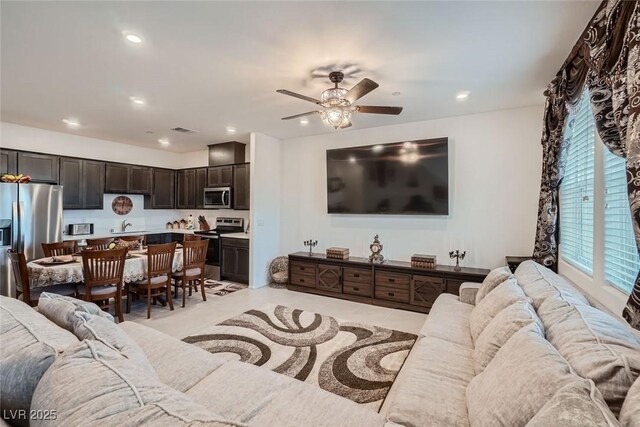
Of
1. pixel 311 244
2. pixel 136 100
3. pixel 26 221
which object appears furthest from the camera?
pixel 311 244

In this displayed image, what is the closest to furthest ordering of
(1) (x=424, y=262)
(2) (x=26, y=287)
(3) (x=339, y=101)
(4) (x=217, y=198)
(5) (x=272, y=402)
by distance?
(5) (x=272, y=402) < (3) (x=339, y=101) < (2) (x=26, y=287) < (1) (x=424, y=262) < (4) (x=217, y=198)

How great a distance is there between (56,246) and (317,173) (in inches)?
156

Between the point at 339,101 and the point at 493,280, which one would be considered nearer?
the point at 493,280

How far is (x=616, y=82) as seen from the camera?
1.55 m

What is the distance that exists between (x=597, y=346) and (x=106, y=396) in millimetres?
1782

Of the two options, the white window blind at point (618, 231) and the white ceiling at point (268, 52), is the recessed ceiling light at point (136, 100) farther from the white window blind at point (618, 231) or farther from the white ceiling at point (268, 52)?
the white window blind at point (618, 231)

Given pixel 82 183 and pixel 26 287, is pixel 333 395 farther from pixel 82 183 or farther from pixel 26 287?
pixel 82 183

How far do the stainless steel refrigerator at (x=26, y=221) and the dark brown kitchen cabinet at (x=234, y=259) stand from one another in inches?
98.6

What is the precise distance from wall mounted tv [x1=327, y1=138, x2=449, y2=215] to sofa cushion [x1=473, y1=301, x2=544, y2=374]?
8.60 ft

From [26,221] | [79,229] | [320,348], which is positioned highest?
[26,221]

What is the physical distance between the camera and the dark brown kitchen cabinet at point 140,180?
6.12 m

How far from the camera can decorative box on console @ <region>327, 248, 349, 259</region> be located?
4812mm

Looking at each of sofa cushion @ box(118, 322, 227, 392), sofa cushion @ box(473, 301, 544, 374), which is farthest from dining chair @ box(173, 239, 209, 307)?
sofa cushion @ box(473, 301, 544, 374)

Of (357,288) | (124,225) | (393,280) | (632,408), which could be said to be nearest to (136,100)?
(124,225)
